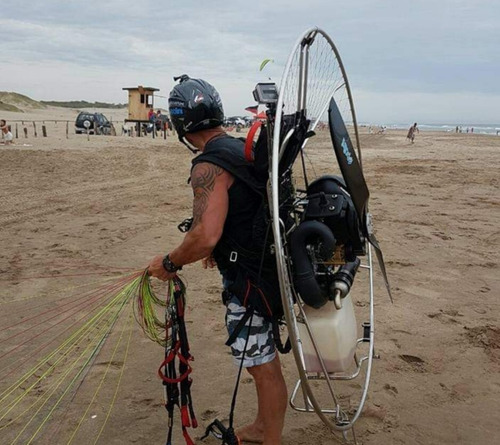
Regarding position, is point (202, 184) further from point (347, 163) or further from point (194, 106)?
point (347, 163)

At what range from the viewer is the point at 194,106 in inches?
119

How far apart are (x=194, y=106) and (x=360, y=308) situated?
10.8 feet

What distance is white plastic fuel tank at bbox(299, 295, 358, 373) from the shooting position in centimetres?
298

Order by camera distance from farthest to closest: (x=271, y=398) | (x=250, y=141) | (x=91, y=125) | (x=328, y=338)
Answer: (x=91, y=125), (x=271, y=398), (x=328, y=338), (x=250, y=141)

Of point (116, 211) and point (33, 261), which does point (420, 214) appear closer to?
point (116, 211)

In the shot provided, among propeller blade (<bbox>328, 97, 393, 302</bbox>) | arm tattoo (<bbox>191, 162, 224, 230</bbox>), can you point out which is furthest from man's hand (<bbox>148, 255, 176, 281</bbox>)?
propeller blade (<bbox>328, 97, 393, 302</bbox>)

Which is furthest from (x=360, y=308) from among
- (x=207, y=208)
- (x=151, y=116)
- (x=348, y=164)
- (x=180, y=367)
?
(x=151, y=116)

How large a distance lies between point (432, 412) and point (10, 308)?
3965mm

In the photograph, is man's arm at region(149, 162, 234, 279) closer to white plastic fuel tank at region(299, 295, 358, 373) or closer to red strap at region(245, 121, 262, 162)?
red strap at region(245, 121, 262, 162)

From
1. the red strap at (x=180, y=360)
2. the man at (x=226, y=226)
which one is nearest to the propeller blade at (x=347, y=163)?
the man at (x=226, y=226)

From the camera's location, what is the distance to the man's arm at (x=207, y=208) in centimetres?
285

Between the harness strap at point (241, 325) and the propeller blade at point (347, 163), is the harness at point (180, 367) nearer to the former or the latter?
the harness strap at point (241, 325)

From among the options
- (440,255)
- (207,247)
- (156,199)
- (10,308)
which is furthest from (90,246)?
(207,247)

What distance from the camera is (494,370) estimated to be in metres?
4.36
